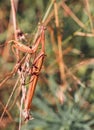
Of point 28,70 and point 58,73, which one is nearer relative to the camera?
Answer: point 28,70

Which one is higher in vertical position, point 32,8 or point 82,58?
point 32,8

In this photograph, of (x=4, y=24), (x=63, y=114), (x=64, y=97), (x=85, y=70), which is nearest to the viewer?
(x=63, y=114)

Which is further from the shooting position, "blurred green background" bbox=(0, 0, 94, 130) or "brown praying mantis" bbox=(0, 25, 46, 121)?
"blurred green background" bbox=(0, 0, 94, 130)

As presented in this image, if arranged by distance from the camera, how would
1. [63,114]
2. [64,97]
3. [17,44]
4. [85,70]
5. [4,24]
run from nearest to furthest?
[17,44] < [63,114] < [64,97] < [85,70] < [4,24]

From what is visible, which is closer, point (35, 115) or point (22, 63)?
point (22, 63)

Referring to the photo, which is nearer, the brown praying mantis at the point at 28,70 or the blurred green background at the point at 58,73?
the brown praying mantis at the point at 28,70

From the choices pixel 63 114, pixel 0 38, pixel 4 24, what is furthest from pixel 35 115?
pixel 4 24

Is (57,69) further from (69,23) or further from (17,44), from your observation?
(17,44)

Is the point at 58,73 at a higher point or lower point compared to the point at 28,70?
lower
